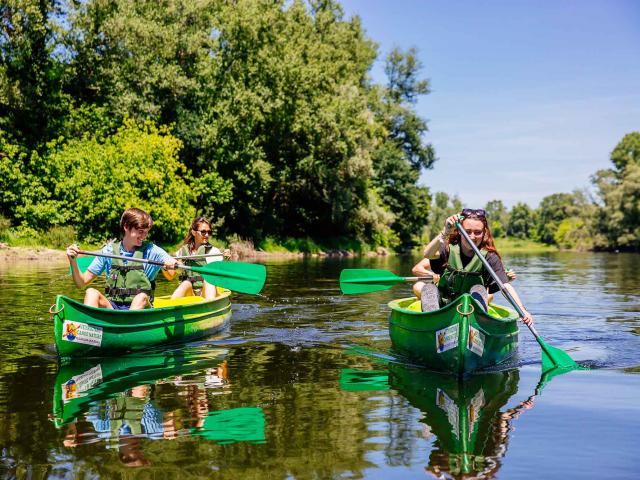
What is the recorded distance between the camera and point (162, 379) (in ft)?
19.6

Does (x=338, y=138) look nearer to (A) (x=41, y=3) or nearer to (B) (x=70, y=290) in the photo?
(A) (x=41, y=3)

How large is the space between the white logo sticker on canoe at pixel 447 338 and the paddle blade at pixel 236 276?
2.77 metres

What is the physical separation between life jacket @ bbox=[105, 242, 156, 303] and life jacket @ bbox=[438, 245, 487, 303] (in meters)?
3.12

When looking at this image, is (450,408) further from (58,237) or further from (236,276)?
(58,237)

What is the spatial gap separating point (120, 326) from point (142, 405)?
194 centimetres

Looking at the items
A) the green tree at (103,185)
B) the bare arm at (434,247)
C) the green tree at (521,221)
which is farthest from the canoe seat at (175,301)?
the green tree at (521,221)

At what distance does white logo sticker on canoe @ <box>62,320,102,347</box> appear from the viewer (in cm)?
632

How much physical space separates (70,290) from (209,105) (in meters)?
16.6

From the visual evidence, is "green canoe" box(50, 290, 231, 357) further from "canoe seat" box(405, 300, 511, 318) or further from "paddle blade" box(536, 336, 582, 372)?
"paddle blade" box(536, 336, 582, 372)

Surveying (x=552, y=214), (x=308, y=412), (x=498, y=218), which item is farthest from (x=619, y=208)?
(x=498, y=218)

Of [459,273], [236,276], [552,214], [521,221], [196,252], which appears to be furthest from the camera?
[521,221]

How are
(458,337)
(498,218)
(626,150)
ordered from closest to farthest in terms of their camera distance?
(458,337) < (626,150) < (498,218)

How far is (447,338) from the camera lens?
600cm

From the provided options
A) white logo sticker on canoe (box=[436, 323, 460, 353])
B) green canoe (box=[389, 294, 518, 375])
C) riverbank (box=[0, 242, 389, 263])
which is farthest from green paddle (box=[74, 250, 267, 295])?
riverbank (box=[0, 242, 389, 263])
